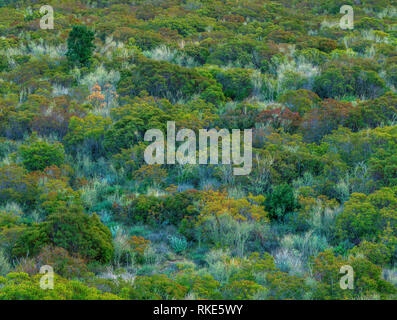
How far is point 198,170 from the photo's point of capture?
9969mm

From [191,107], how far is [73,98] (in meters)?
2.85

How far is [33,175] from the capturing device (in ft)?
30.5

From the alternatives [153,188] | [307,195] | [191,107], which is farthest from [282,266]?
[191,107]

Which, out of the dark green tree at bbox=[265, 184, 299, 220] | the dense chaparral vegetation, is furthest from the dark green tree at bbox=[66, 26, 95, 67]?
the dark green tree at bbox=[265, 184, 299, 220]

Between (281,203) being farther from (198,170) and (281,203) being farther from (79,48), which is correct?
(79,48)

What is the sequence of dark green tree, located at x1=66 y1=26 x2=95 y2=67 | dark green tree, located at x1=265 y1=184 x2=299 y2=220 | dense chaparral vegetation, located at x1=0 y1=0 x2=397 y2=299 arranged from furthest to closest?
dark green tree, located at x1=66 y1=26 x2=95 y2=67 < dark green tree, located at x1=265 y1=184 x2=299 y2=220 < dense chaparral vegetation, located at x1=0 y1=0 x2=397 y2=299

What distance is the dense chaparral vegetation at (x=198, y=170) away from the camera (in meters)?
6.78

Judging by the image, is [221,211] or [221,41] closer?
[221,211]

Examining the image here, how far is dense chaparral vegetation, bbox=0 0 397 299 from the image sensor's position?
6.78m

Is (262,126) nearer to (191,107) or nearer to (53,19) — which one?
(191,107)

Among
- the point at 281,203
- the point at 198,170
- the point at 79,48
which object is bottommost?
the point at 281,203

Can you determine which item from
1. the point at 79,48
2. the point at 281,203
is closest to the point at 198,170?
the point at 281,203

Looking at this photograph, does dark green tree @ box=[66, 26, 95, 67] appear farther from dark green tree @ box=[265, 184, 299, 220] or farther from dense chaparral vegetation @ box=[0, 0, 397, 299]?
dark green tree @ box=[265, 184, 299, 220]

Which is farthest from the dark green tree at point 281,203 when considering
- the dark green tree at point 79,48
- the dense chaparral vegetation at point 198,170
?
the dark green tree at point 79,48
